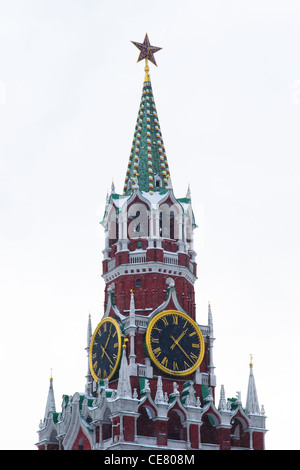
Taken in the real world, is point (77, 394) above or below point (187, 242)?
below

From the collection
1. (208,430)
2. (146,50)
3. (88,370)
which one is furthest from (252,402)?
(146,50)

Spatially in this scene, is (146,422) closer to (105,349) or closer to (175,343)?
(175,343)

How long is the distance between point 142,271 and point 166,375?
7.66 m

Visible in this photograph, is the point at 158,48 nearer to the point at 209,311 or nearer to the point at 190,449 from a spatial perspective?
the point at 209,311

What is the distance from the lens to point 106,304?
331ft

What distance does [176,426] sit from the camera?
9550 centimetres

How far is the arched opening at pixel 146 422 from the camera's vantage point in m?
94.0

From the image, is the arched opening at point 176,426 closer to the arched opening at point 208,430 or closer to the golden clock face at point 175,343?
the arched opening at point 208,430

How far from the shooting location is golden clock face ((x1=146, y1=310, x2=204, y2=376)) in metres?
96.8

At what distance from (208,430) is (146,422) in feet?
15.9

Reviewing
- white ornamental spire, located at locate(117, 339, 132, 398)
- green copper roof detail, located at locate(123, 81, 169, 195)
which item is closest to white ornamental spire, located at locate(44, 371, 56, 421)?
white ornamental spire, located at locate(117, 339, 132, 398)
